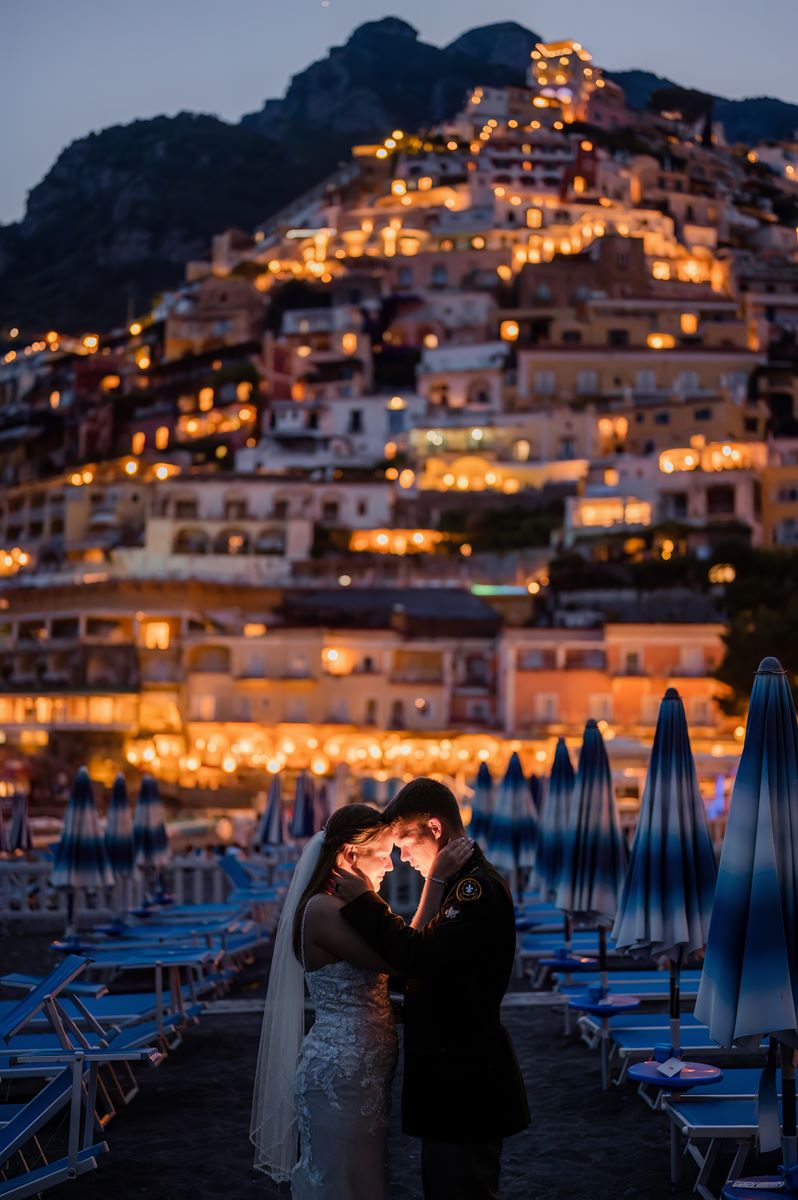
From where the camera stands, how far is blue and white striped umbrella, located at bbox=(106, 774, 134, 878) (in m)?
20.1

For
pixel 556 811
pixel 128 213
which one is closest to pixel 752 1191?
pixel 556 811

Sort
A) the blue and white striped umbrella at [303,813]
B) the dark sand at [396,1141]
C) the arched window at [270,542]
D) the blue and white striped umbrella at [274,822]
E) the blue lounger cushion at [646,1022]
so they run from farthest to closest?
the arched window at [270,542] → the blue and white striped umbrella at [303,813] → the blue and white striped umbrella at [274,822] → the blue lounger cushion at [646,1022] → the dark sand at [396,1141]

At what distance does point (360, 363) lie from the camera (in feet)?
255

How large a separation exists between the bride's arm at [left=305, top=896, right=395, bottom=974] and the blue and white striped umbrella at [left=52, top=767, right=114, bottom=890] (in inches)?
483

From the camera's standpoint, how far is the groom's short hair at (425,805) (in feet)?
21.1

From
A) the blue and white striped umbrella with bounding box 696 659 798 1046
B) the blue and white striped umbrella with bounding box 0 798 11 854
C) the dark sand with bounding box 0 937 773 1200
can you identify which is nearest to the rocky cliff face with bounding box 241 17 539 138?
the blue and white striped umbrella with bounding box 0 798 11 854

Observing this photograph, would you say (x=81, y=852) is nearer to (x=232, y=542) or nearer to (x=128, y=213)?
(x=232, y=542)

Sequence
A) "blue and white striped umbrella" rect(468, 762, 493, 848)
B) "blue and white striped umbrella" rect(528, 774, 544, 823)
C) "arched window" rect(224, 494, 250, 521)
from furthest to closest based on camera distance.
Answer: "arched window" rect(224, 494, 250, 521), "blue and white striped umbrella" rect(528, 774, 544, 823), "blue and white striped umbrella" rect(468, 762, 493, 848)

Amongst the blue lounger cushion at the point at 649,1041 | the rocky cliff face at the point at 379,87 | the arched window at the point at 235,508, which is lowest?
the blue lounger cushion at the point at 649,1041

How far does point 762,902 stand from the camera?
22.3 feet

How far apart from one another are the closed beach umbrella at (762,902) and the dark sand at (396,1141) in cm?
140

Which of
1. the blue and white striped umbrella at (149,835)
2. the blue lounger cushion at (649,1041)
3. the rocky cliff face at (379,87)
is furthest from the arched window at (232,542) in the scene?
the rocky cliff face at (379,87)

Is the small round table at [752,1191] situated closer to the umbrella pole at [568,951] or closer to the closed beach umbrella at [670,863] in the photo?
the closed beach umbrella at [670,863]

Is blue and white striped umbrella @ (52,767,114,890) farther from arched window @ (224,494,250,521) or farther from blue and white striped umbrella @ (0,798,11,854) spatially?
arched window @ (224,494,250,521)
